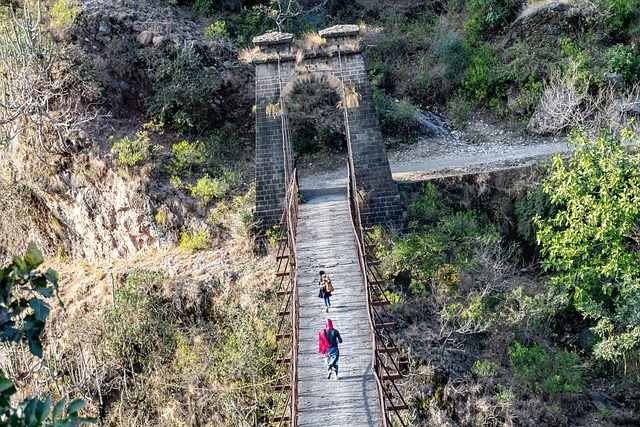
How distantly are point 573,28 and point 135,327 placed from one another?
50.9 feet

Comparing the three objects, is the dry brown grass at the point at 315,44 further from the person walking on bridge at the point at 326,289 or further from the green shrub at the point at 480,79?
the green shrub at the point at 480,79

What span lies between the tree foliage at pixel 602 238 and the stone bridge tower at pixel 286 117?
3436mm

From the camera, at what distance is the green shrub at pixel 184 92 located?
1873 centimetres

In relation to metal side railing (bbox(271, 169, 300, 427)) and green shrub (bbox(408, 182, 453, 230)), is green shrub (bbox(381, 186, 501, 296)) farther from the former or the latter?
metal side railing (bbox(271, 169, 300, 427))

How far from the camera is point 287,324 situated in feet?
45.5

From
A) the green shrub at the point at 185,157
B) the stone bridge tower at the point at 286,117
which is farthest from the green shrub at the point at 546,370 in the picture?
the green shrub at the point at 185,157

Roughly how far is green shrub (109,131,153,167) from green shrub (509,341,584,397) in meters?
9.05

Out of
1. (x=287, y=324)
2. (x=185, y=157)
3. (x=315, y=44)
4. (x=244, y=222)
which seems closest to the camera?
(x=287, y=324)

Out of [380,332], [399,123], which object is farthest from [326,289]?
[399,123]

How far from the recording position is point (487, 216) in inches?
674

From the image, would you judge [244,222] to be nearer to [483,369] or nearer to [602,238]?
[483,369]

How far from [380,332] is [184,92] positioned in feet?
27.6

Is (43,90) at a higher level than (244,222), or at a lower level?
higher

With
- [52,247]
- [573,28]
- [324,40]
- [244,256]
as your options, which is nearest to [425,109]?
[573,28]
